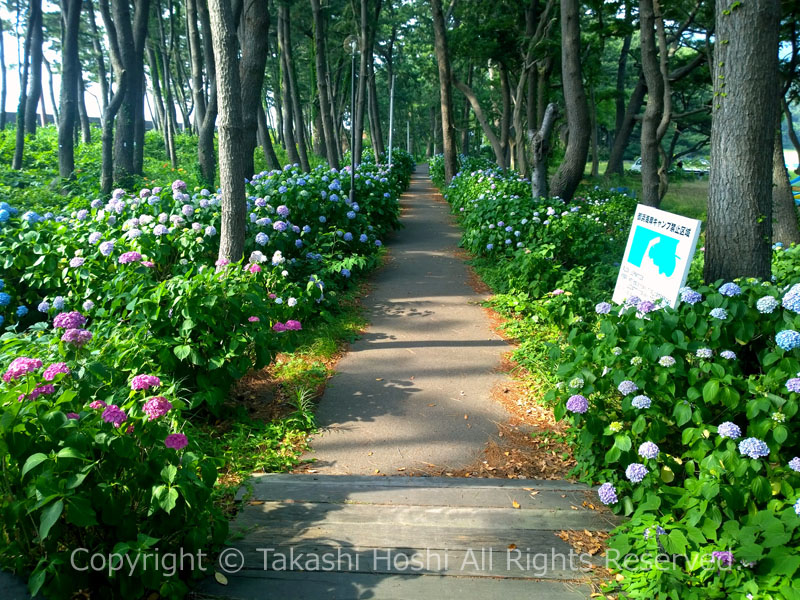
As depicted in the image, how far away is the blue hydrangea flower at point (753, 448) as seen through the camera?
106 inches

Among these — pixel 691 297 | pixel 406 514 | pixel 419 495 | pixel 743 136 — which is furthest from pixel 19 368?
pixel 743 136

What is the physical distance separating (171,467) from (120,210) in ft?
15.6

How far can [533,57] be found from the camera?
643 inches

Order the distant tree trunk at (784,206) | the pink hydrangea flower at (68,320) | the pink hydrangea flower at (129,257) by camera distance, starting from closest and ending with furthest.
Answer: the pink hydrangea flower at (68,320) → the pink hydrangea flower at (129,257) → the distant tree trunk at (784,206)

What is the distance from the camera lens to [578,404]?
3.25m

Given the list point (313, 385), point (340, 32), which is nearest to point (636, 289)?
point (313, 385)

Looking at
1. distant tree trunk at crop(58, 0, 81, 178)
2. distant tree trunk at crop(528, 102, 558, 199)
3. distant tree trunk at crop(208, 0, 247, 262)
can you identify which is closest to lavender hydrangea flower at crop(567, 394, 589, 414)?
distant tree trunk at crop(208, 0, 247, 262)

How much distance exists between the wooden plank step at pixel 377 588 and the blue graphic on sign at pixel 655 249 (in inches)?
102

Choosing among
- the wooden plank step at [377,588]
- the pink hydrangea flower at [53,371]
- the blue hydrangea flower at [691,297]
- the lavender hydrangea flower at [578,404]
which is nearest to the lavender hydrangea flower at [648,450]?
the lavender hydrangea flower at [578,404]

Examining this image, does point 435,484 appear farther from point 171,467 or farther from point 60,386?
point 60,386

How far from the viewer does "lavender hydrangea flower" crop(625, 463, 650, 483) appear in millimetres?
2914

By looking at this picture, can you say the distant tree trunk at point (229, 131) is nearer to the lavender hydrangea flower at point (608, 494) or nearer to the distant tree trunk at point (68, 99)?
the lavender hydrangea flower at point (608, 494)

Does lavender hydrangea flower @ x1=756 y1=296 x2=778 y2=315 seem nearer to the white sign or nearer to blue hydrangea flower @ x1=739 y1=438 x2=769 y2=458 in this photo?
the white sign

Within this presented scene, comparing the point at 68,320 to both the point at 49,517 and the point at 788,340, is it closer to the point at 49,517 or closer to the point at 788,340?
the point at 49,517
